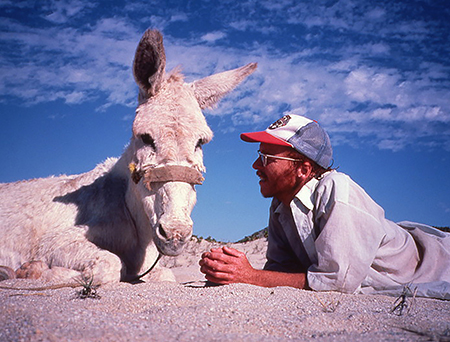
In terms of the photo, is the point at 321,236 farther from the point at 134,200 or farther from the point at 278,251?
the point at 134,200

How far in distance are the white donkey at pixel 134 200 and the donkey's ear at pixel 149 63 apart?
0.04 feet

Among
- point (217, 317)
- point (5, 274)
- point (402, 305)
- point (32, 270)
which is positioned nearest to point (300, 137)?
point (402, 305)

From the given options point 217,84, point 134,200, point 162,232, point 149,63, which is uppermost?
point 217,84

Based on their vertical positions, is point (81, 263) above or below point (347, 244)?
below

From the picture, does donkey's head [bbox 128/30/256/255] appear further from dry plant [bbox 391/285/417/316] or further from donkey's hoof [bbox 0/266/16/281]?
dry plant [bbox 391/285/417/316]

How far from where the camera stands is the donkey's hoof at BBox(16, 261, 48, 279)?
162 inches

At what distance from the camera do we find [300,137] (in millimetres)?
3707

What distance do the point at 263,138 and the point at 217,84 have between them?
6.32 feet

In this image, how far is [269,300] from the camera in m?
2.87

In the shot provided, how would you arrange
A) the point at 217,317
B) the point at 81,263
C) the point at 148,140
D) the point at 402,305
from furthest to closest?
the point at 148,140 → the point at 81,263 → the point at 402,305 → the point at 217,317

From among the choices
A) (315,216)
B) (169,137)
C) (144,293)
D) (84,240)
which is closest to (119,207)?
(84,240)

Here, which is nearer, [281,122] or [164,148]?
[281,122]

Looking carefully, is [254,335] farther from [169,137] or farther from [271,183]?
[169,137]

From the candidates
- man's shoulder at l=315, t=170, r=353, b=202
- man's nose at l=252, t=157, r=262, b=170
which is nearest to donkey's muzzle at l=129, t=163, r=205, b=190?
man's nose at l=252, t=157, r=262, b=170
